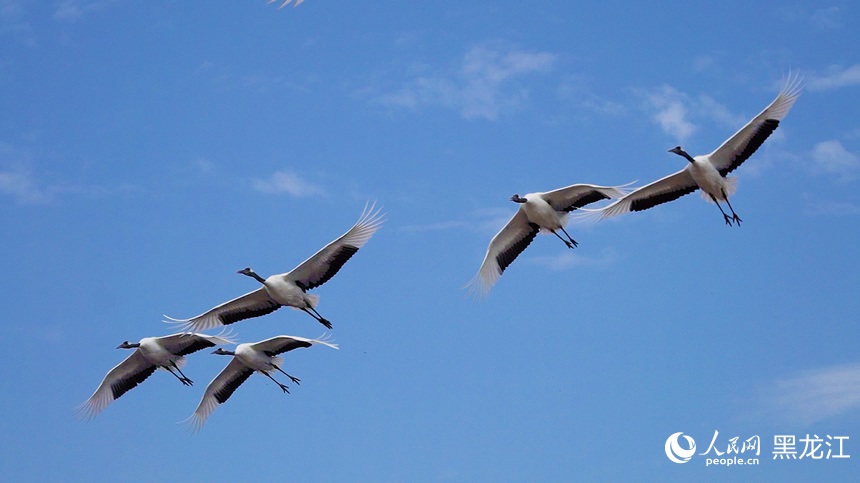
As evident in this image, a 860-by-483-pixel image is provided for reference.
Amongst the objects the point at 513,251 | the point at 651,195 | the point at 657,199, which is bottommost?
the point at 657,199

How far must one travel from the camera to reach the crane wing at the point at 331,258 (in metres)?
23.7

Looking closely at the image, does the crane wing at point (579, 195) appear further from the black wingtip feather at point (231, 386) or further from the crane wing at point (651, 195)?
the black wingtip feather at point (231, 386)

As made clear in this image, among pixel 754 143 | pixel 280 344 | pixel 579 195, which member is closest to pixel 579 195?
pixel 579 195

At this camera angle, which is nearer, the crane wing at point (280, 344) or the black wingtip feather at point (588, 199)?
the black wingtip feather at point (588, 199)

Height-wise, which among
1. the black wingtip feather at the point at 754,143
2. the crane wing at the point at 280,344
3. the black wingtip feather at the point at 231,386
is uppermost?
the black wingtip feather at the point at 231,386

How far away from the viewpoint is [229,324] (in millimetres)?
26344

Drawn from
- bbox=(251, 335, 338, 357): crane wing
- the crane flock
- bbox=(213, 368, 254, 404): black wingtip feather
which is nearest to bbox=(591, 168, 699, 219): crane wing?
the crane flock

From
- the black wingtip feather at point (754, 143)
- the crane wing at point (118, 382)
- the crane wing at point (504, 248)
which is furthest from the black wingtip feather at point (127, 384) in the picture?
the black wingtip feather at point (754, 143)

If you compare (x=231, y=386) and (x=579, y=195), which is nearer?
(x=579, y=195)

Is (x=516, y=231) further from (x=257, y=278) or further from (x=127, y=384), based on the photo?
(x=127, y=384)

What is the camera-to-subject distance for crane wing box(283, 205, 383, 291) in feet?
77.9

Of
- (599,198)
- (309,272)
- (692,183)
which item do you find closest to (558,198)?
(599,198)

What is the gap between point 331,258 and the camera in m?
24.2

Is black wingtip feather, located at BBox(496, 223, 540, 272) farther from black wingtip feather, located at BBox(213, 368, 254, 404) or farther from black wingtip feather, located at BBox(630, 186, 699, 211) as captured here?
black wingtip feather, located at BBox(213, 368, 254, 404)
